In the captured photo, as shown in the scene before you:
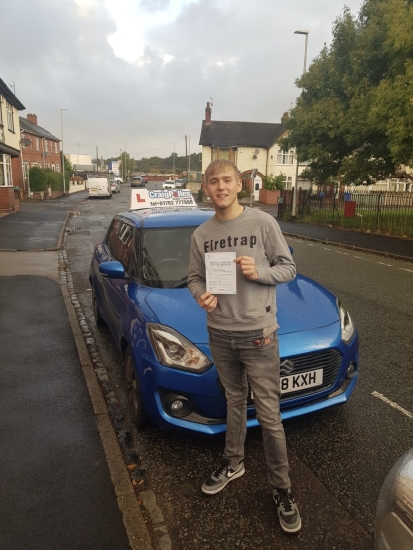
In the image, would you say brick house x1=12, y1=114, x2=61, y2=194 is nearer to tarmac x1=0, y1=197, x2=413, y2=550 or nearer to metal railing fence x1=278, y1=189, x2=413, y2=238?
metal railing fence x1=278, y1=189, x2=413, y2=238

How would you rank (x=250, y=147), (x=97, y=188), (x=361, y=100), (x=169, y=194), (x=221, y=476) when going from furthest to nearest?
(x=250, y=147)
(x=97, y=188)
(x=361, y=100)
(x=169, y=194)
(x=221, y=476)

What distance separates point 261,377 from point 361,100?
15.7 meters

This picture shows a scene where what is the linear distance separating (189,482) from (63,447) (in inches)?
39.5

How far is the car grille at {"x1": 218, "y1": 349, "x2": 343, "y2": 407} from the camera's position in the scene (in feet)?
9.50

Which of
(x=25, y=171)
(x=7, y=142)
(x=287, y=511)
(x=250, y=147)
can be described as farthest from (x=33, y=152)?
(x=287, y=511)

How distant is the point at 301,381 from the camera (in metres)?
2.93

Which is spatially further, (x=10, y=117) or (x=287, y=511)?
(x=10, y=117)

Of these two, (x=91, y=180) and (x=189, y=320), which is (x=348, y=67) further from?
(x=91, y=180)

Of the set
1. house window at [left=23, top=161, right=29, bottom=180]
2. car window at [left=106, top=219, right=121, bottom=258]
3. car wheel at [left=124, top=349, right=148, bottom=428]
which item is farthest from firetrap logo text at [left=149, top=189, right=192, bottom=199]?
house window at [left=23, top=161, right=29, bottom=180]

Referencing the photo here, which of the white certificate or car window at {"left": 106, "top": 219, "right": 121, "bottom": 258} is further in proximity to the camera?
car window at {"left": 106, "top": 219, "right": 121, "bottom": 258}

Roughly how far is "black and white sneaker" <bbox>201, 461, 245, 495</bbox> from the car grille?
0.39 m

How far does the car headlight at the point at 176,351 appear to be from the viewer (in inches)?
111

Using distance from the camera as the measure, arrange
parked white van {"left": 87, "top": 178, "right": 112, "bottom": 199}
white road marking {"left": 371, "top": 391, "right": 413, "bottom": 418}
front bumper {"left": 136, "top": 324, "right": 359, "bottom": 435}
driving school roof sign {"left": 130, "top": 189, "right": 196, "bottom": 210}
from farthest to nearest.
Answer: parked white van {"left": 87, "top": 178, "right": 112, "bottom": 199} < driving school roof sign {"left": 130, "top": 189, "right": 196, "bottom": 210} < white road marking {"left": 371, "top": 391, "right": 413, "bottom": 418} < front bumper {"left": 136, "top": 324, "right": 359, "bottom": 435}

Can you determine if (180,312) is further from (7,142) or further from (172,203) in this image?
(7,142)
